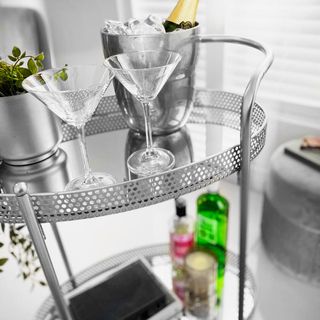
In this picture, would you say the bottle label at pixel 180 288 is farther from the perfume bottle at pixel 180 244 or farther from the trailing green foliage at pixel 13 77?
the trailing green foliage at pixel 13 77

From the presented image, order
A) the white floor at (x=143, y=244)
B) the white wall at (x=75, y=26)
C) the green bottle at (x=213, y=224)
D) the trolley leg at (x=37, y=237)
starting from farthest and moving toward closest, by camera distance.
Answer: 1. the white wall at (x=75, y=26)
2. the white floor at (x=143, y=244)
3. the green bottle at (x=213, y=224)
4. the trolley leg at (x=37, y=237)

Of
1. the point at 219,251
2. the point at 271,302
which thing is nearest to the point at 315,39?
the point at 219,251

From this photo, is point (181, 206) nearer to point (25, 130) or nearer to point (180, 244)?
point (180, 244)

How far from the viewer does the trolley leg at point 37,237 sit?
0.47 m

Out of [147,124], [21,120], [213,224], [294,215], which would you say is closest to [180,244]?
[213,224]

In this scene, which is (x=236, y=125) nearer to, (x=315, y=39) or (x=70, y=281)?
(x=315, y=39)

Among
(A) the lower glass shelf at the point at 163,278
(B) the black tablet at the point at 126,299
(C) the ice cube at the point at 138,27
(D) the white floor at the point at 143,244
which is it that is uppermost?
(C) the ice cube at the point at 138,27

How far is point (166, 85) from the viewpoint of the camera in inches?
25.2

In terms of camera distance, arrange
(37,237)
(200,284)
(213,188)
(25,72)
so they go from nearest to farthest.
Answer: (37,237) < (25,72) < (213,188) < (200,284)

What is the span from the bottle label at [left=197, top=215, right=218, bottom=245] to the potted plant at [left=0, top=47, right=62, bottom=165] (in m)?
0.48

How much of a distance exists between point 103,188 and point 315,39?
3.16ft

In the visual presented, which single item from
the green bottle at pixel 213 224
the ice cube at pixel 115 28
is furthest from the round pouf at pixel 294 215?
the ice cube at pixel 115 28

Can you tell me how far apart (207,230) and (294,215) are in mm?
278

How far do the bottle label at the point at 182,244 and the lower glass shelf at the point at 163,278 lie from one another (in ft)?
0.39
